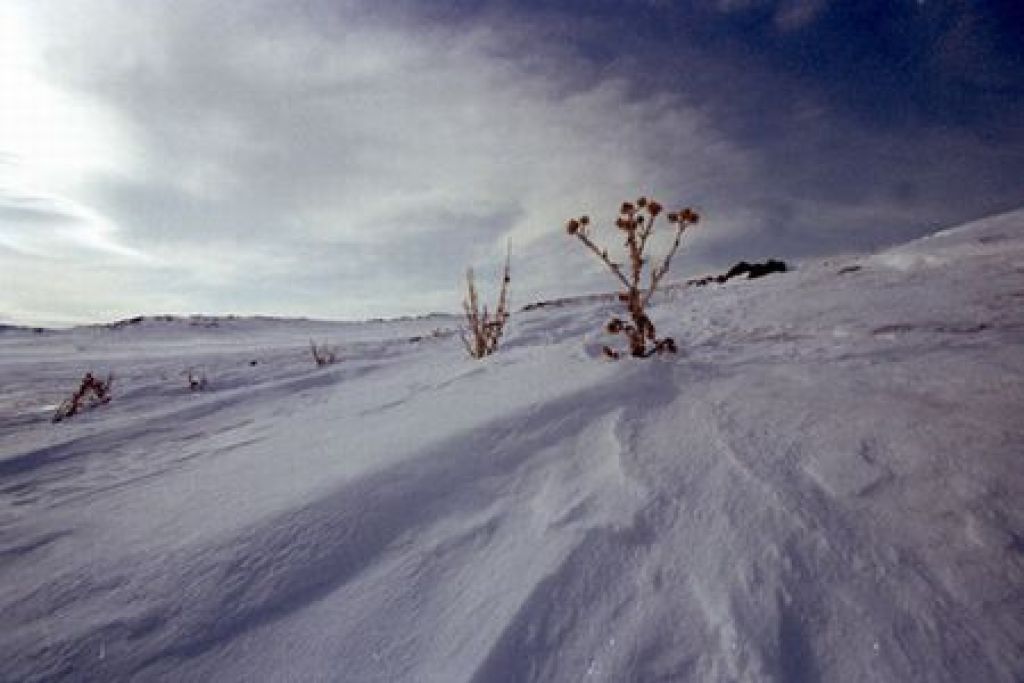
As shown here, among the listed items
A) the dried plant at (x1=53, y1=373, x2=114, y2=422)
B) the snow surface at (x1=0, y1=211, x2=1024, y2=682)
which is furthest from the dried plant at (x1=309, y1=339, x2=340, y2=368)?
the snow surface at (x1=0, y1=211, x2=1024, y2=682)

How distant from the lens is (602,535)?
977 millimetres

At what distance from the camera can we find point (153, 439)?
2598 mm

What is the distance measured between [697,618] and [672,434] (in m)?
0.55

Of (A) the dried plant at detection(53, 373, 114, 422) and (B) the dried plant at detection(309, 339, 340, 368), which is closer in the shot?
(A) the dried plant at detection(53, 373, 114, 422)

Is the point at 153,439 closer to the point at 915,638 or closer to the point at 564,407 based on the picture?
the point at 564,407

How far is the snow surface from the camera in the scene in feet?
2.53

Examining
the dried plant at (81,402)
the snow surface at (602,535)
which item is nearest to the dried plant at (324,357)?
the dried plant at (81,402)

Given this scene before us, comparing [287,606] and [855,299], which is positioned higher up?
[855,299]

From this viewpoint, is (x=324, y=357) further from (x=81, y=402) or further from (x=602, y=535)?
(x=602, y=535)

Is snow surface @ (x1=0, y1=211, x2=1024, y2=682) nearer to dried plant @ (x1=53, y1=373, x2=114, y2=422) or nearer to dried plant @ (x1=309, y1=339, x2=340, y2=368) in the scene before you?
dried plant @ (x1=53, y1=373, x2=114, y2=422)

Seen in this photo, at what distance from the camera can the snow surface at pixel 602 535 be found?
2.53ft

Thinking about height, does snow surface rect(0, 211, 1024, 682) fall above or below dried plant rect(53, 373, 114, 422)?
below

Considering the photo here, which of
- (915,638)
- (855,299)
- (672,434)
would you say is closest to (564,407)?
(672,434)

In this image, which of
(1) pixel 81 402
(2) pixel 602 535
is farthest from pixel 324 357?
(2) pixel 602 535
